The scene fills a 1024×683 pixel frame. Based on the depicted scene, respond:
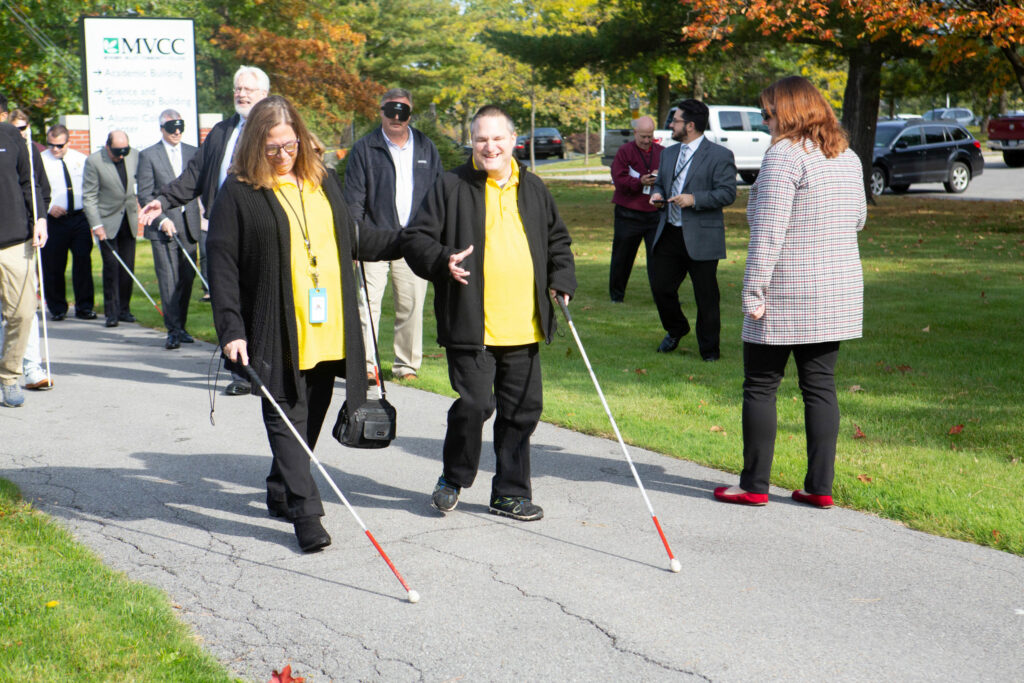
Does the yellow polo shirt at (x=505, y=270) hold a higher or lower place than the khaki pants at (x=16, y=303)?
higher

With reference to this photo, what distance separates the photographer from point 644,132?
38.2ft

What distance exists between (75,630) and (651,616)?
6.60 feet

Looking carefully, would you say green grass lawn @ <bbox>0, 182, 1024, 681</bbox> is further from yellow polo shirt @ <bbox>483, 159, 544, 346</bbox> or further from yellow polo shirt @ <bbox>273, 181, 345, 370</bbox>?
yellow polo shirt @ <bbox>483, 159, 544, 346</bbox>

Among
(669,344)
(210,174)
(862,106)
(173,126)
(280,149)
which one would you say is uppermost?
(862,106)

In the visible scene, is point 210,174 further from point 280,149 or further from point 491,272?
point 491,272

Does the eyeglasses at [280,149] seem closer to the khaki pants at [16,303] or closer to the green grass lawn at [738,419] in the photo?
the green grass lawn at [738,419]

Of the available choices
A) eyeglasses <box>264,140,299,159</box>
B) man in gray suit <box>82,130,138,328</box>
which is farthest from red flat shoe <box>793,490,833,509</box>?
man in gray suit <box>82,130,138,328</box>

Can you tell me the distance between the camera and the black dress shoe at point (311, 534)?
480cm

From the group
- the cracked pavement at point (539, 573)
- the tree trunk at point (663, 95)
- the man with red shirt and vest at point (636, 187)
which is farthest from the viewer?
the tree trunk at point (663, 95)

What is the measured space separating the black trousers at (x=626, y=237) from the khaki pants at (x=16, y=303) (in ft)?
19.7

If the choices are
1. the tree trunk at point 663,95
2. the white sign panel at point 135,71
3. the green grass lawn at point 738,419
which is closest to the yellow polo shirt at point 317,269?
the green grass lawn at point 738,419

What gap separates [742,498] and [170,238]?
651 centimetres

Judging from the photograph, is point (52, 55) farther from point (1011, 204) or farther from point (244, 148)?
point (244, 148)

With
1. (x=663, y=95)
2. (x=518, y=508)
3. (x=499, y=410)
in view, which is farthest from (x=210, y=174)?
(x=663, y=95)
